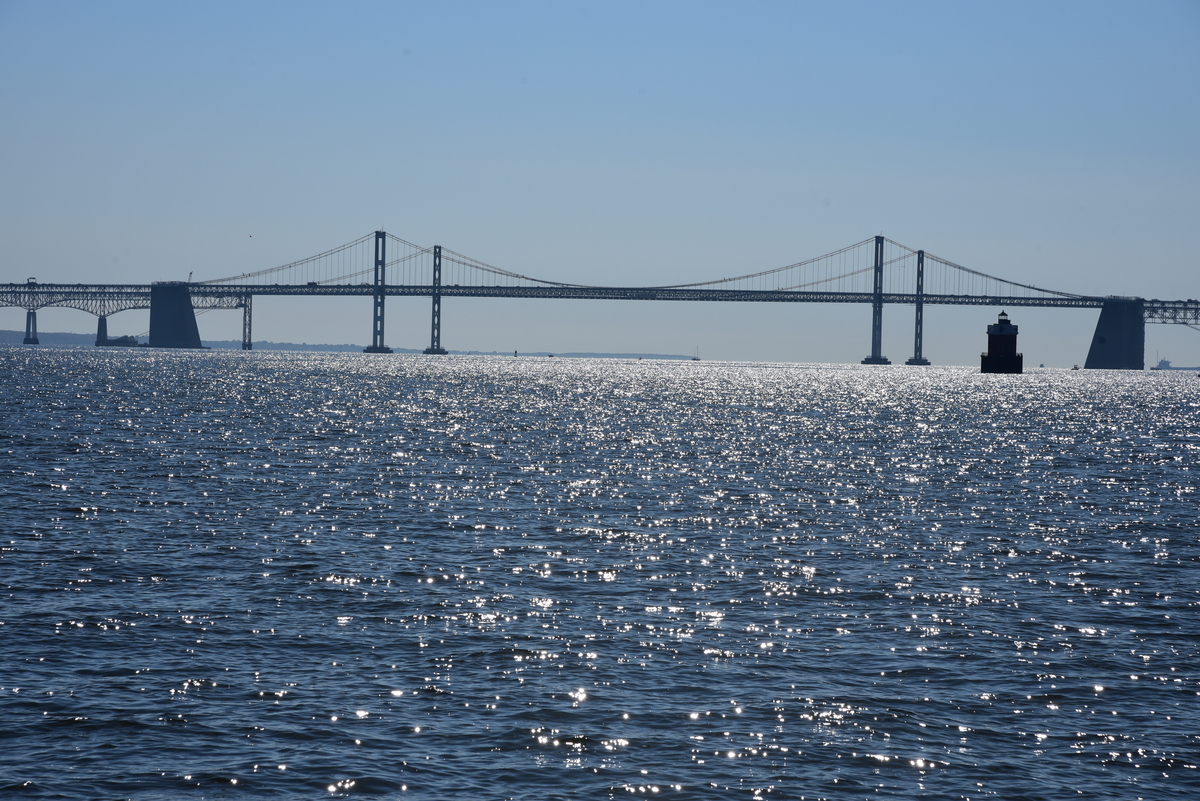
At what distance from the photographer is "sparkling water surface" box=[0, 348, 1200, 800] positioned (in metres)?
11.7

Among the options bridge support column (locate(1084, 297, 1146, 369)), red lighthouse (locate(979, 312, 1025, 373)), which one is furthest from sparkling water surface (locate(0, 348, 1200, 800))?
bridge support column (locate(1084, 297, 1146, 369))

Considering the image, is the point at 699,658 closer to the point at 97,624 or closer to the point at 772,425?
the point at 97,624

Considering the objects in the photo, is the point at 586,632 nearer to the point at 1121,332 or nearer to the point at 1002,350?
the point at 1002,350

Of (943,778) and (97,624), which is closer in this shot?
(943,778)

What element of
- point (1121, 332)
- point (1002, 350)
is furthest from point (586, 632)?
point (1121, 332)

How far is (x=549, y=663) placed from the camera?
15008 mm

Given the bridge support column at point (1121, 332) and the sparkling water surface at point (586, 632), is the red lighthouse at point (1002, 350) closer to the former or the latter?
the bridge support column at point (1121, 332)

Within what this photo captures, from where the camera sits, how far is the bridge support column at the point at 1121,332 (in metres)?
190

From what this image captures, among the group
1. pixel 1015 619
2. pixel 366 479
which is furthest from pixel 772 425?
pixel 1015 619

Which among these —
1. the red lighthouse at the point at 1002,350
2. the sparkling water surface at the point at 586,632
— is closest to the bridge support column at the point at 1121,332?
the red lighthouse at the point at 1002,350

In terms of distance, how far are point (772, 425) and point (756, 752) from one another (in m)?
54.5

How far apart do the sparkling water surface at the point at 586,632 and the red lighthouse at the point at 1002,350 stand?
140571mm

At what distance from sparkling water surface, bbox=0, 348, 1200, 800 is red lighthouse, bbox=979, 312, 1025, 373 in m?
141

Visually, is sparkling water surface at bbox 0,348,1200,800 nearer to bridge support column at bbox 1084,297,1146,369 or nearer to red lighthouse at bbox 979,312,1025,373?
red lighthouse at bbox 979,312,1025,373
